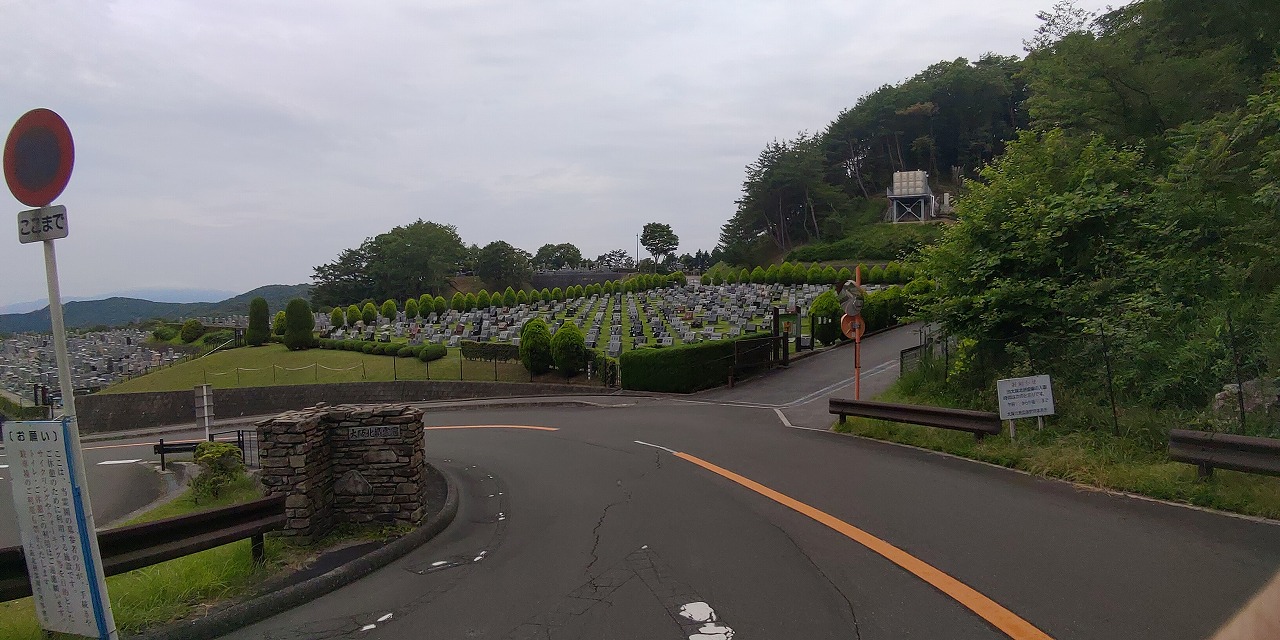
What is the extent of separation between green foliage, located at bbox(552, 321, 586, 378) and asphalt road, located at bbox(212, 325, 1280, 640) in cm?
1690

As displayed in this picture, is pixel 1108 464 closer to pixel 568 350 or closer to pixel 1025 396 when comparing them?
pixel 1025 396

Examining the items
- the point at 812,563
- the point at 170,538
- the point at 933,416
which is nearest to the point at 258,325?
the point at 170,538

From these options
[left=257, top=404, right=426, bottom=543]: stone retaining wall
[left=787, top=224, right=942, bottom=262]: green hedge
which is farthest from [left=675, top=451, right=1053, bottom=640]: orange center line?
[left=787, top=224, right=942, bottom=262]: green hedge

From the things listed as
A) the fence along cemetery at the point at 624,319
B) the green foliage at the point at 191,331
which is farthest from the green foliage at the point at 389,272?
the fence along cemetery at the point at 624,319

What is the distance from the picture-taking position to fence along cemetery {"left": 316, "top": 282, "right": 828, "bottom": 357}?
32.2 metres

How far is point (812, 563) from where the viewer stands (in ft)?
18.7

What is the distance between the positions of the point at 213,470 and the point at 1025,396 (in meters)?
12.9

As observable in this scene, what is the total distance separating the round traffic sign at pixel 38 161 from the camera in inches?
168

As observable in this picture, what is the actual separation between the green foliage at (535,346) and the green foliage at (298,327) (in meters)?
20.4

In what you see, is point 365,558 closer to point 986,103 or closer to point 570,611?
point 570,611

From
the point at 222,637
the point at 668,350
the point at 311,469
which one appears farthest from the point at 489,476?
the point at 668,350

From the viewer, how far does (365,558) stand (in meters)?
6.09

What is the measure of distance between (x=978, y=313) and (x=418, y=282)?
7638 centimetres

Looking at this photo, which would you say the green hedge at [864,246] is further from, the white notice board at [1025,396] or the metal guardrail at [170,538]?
the metal guardrail at [170,538]
